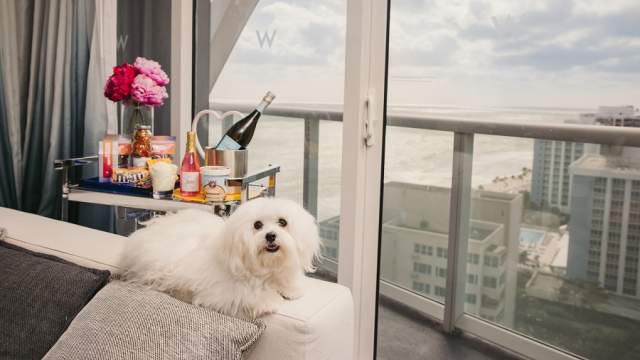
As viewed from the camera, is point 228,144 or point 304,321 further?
point 228,144

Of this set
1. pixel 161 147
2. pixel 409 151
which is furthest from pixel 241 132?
pixel 409 151

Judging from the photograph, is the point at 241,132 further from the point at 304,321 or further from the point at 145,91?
the point at 304,321

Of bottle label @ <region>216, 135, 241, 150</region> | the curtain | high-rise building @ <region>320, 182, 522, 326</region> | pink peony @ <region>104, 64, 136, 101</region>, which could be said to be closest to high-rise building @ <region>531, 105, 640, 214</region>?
high-rise building @ <region>320, 182, 522, 326</region>

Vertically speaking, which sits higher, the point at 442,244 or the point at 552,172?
the point at 552,172

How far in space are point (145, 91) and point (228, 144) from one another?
0.44 meters

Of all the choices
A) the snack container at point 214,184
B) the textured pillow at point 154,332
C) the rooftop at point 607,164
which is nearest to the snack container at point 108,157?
the snack container at point 214,184

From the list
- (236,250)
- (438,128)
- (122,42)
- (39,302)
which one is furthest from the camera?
(122,42)

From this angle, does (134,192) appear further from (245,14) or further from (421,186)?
(421,186)

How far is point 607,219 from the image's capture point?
1.92m

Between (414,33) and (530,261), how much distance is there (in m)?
0.95

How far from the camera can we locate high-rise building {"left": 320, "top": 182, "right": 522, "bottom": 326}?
7.13 ft

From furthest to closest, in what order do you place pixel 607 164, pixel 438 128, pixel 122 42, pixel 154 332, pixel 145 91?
pixel 122 42 → pixel 145 91 → pixel 438 128 → pixel 607 164 → pixel 154 332

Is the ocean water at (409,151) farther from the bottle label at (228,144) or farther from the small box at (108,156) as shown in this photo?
the small box at (108,156)

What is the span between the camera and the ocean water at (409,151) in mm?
2061
